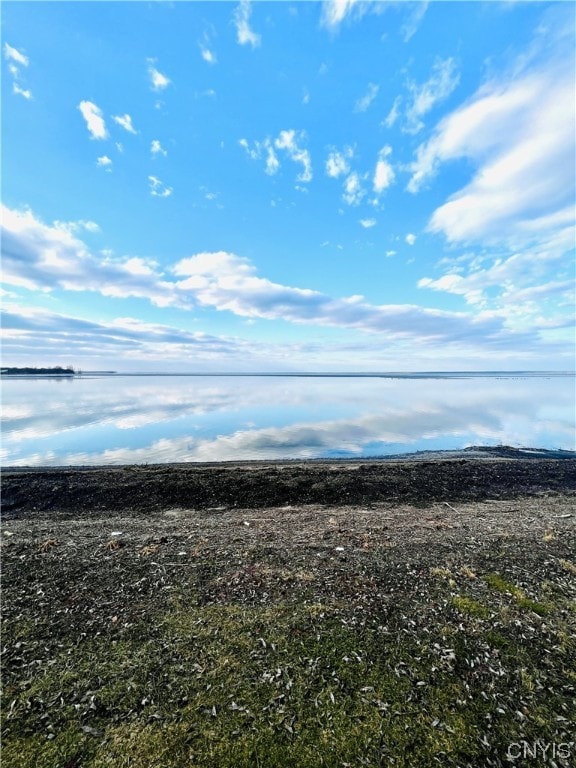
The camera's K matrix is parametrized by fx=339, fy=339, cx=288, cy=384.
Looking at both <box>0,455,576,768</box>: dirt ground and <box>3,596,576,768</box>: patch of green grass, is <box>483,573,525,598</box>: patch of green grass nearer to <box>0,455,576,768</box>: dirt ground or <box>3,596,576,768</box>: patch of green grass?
<box>0,455,576,768</box>: dirt ground

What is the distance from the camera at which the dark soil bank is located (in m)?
13.7

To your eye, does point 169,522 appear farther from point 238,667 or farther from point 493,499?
point 493,499

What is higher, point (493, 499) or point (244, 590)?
point (244, 590)

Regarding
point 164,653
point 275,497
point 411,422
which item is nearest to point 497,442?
point 411,422

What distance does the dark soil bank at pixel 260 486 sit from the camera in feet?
45.0

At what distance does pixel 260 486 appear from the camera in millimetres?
15016

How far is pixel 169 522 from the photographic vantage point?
11.3 metres

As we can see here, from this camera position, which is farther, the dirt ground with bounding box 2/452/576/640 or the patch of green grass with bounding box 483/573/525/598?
the dirt ground with bounding box 2/452/576/640

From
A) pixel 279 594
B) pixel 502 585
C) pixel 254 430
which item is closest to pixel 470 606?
pixel 502 585

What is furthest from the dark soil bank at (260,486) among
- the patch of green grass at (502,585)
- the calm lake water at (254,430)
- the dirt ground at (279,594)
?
the patch of green grass at (502,585)

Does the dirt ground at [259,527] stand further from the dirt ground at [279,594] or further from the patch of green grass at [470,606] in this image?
the patch of green grass at [470,606]

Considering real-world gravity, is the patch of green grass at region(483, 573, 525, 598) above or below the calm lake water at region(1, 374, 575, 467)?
above

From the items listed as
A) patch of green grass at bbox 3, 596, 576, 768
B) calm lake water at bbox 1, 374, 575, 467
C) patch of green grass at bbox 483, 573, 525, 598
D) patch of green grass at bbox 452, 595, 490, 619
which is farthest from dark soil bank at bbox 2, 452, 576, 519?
patch of green grass at bbox 3, 596, 576, 768

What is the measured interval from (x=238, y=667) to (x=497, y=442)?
2925 cm
